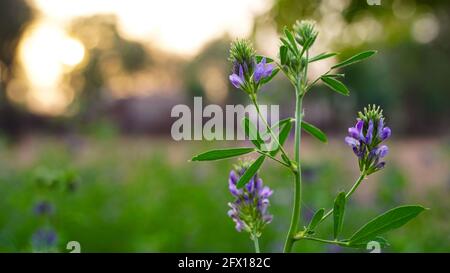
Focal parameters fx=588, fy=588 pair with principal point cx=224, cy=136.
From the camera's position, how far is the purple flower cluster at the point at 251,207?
2.66ft

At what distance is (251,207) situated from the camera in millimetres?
814

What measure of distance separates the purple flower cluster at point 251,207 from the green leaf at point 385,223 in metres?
0.14

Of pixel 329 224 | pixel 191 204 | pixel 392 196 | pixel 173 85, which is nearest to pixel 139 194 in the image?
pixel 191 204

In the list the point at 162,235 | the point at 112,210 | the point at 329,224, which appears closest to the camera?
the point at 162,235

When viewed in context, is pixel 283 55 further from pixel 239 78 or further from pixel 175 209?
pixel 175 209

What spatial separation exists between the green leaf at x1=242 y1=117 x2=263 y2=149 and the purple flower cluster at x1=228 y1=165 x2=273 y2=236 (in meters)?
0.06

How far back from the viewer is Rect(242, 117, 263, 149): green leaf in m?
0.78

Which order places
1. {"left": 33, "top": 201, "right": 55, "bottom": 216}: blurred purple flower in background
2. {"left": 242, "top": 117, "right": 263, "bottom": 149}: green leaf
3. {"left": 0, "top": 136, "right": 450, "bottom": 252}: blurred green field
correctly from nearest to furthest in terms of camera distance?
{"left": 242, "top": 117, "right": 263, "bottom": 149}: green leaf
{"left": 33, "top": 201, "right": 55, "bottom": 216}: blurred purple flower in background
{"left": 0, "top": 136, "right": 450, "bottom": 252}: blurred green field

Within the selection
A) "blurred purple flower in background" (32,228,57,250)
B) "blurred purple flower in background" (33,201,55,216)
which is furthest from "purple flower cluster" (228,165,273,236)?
"blurred purple flower in background" (33,201,55,216)

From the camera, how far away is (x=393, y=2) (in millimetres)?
10180

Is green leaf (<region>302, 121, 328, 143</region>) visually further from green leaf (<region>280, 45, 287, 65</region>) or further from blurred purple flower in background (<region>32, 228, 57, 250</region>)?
blurred purple flower in background (<region>32, 228, 57, 250</region>)
